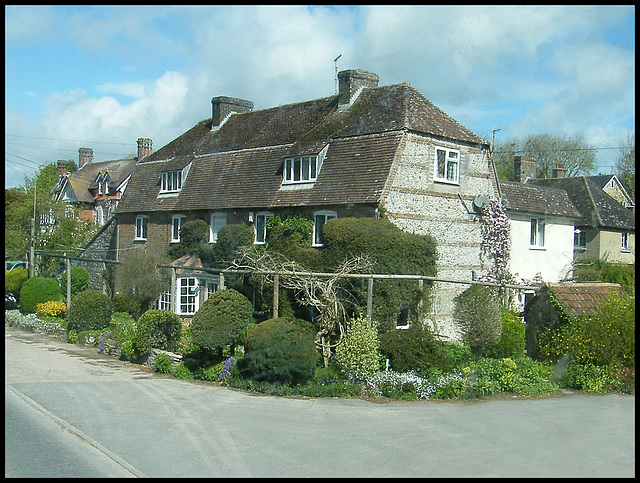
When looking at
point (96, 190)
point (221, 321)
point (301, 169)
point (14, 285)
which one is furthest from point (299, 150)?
point (96, 190)

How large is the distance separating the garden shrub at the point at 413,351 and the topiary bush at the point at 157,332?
6752 millimetres

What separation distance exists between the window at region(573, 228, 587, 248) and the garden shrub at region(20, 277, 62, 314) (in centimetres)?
2886

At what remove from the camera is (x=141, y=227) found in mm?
33156

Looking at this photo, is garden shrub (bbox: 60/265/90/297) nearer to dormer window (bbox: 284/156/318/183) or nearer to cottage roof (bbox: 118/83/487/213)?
cottage roof (bbox: 118/83/487/213)

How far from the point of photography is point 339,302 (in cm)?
1645

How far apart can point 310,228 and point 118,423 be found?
13151mm

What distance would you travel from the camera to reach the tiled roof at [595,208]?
3830cm

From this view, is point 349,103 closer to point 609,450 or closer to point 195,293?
point 195,293

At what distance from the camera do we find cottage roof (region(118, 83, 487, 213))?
23125mm

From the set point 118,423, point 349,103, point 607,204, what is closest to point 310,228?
point 349,103

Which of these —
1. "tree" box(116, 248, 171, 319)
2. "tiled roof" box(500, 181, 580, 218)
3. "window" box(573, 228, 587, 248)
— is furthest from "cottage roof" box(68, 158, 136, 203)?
"window" box(573, 228, 587, 248)

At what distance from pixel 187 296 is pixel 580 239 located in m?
24.1

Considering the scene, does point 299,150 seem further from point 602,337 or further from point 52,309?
point 602,337

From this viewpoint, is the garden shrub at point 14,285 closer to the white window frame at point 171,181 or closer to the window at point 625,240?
the white window frame at point 171,181
